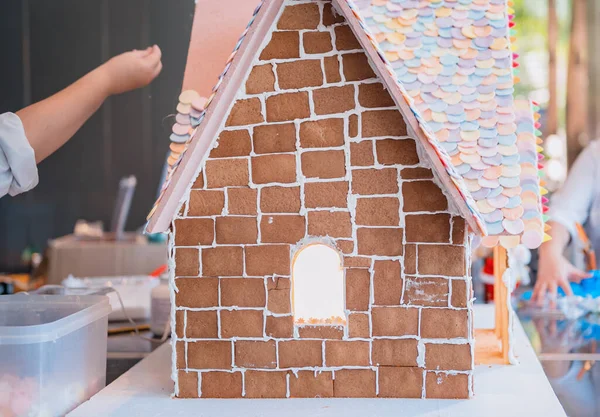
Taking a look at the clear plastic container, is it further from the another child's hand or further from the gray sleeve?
the another child's hand

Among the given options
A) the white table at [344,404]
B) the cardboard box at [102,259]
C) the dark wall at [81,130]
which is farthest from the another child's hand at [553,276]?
the dark wall at [81,130]

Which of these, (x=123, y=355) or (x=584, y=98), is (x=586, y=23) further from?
(x=123, y=355)

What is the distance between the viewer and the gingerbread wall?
0.80m

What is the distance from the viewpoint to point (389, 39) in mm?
937

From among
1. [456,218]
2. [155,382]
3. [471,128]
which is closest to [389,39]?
[471,128]

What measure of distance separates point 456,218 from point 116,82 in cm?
60

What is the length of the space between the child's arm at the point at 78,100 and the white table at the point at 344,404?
0.37 metres

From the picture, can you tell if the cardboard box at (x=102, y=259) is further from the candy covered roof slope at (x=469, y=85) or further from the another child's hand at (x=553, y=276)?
the candy covered roof slope at (x=469, y=85)

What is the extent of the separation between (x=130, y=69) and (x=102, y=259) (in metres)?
1.63

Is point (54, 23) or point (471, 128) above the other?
point (54, 23)

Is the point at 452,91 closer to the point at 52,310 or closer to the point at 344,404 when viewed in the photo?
the point at 344,404

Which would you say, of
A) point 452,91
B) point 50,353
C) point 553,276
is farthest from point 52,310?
point 553,276

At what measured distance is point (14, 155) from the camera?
877 mm

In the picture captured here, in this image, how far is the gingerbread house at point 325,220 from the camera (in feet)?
2.62
